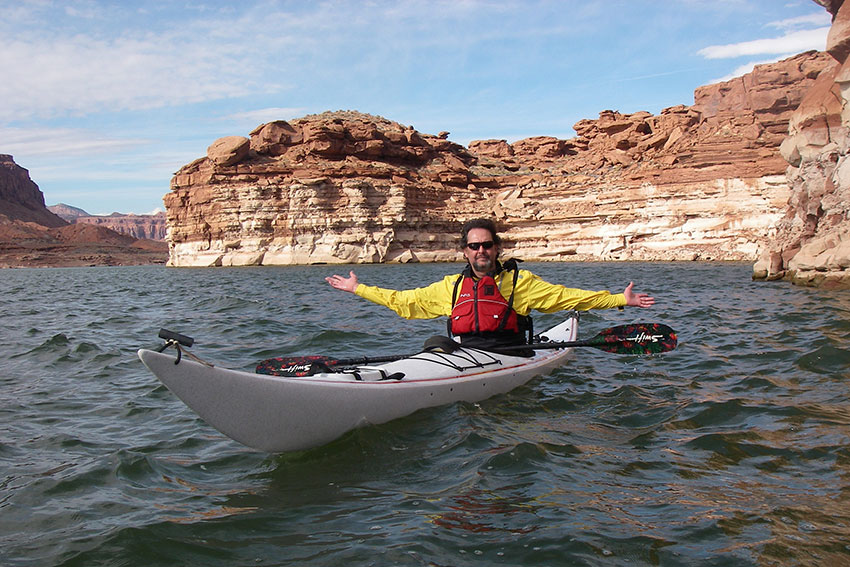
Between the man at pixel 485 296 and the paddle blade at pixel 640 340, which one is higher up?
the man at pixel 485 296

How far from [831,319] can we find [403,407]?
297 inches

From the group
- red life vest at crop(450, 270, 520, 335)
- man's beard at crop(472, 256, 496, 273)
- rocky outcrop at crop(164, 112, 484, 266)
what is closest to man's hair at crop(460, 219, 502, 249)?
man's beard at crop(472, 256, 496, 273)

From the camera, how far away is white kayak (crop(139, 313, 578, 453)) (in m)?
3.76

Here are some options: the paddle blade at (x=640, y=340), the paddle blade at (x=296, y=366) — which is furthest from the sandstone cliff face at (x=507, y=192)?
the paddle blade at (x=296, y=366)

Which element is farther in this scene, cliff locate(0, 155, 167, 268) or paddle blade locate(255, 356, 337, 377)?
cliff locate(0, 155, 167, 268)

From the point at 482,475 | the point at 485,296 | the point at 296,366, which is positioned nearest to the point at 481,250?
the point at 485,296

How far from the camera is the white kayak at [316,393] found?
376cm

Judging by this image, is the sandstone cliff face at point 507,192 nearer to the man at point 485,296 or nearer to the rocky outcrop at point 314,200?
the rocky outcrop at point 314,200

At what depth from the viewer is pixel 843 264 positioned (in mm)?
13289

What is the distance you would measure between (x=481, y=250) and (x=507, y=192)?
42920mm

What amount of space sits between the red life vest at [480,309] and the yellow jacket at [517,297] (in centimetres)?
11

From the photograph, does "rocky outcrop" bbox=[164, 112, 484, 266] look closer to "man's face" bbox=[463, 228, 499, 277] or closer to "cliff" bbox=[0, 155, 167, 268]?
"cliff" bbox=[0, 155, 167, 268]

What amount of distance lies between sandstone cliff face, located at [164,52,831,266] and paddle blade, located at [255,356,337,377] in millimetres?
34937

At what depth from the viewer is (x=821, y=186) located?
50.4 ft
